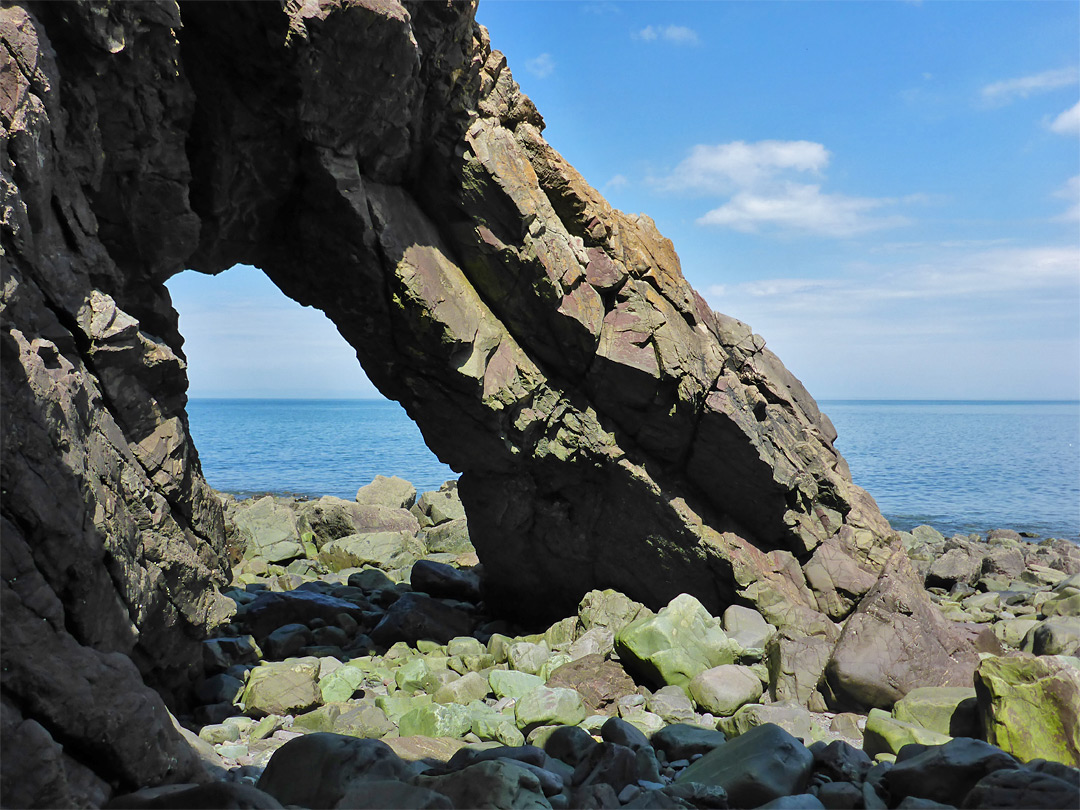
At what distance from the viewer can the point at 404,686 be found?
8844 mm

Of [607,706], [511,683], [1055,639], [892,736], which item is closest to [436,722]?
[511,683]

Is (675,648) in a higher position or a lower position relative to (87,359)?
lower

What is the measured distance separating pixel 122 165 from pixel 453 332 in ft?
13.4

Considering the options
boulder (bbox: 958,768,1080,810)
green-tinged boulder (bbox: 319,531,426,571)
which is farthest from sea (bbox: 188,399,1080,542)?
boulder (bbox: 958,768,1080,810)

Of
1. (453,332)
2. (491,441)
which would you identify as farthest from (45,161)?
(491,441)

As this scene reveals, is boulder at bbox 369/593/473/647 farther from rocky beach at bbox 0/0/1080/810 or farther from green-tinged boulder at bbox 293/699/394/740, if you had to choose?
green-tinged boulder at bbox 293/699/394/740

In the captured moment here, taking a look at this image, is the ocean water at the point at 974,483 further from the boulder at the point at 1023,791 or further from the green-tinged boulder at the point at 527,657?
the boulder at the point at 1023,791

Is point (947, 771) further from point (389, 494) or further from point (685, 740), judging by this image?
point (389, 494)

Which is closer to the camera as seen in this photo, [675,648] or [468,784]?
[468,784]

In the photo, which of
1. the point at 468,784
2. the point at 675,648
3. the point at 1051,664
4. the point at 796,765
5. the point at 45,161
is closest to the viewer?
the point at 468,784

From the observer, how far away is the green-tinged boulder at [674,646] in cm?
898

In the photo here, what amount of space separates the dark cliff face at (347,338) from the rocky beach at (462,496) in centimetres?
4

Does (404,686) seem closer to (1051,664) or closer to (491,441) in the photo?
(491,441)

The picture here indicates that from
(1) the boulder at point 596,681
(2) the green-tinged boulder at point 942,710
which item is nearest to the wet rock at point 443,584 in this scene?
(1) the boulder at point 596,681
